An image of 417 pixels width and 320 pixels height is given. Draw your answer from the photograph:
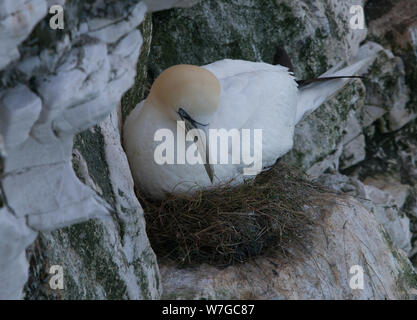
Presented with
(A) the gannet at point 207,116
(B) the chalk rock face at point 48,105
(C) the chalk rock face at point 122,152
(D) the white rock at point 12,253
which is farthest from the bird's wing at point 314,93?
(D) the white rock at point 12,253

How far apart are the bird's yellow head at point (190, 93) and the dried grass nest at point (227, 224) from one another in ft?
1.38

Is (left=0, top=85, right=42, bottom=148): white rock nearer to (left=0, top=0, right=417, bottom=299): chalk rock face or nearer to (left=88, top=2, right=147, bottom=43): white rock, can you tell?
(left=0, top=0, right=417, bottom=299): chalk rock face

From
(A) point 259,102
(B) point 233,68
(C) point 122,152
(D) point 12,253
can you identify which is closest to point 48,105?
(D) point 12,253

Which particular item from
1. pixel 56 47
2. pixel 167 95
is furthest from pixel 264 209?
pixel 56 47

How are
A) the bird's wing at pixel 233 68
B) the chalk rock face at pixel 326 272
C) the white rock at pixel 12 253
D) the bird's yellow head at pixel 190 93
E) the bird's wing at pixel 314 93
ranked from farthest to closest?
the bird's wing at pixel 314 93, the bird's wing at pixel 233 68, the bird's yellow head at pixel 190 93, the chalk rock face at pixel 326 272, the white rock at pixel 12 253

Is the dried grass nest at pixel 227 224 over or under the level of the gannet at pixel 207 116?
under

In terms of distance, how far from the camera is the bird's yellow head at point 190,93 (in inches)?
112

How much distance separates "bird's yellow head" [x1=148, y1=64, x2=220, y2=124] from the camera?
2.84 m

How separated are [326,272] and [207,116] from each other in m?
0.92

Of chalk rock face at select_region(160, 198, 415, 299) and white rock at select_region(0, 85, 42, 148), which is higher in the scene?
white rock at select_region(0, 85, 42, 148)

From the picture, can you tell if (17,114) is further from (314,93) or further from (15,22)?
(314,93)

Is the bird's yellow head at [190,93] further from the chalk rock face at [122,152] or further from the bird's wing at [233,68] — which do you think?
the bird's wing at [233,68]

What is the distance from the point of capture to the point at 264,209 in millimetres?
3150

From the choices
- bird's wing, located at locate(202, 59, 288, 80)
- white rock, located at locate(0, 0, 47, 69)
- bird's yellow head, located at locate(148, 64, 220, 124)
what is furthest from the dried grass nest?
white rock, located at locate(0, 0, 47, 69)
